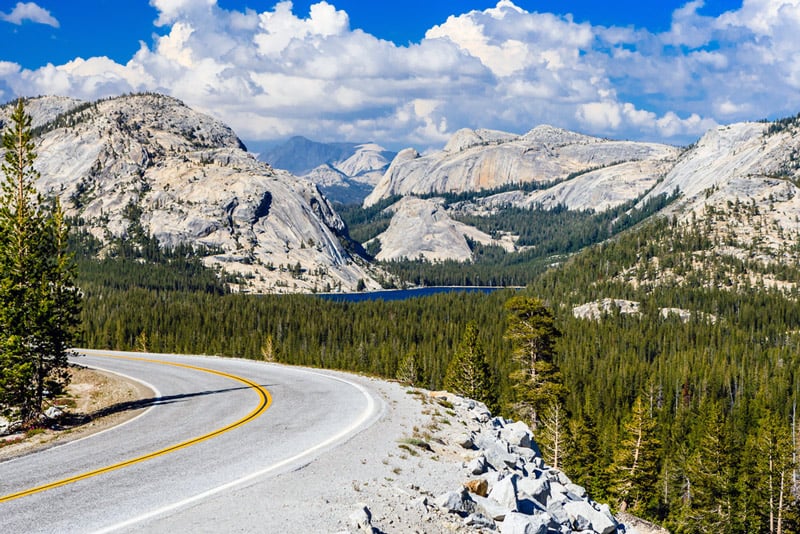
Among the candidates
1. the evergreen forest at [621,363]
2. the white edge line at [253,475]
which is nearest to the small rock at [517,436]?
the white edge line at [253,475]

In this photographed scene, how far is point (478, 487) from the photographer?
1608cm

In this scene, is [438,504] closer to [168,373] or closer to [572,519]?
[572,519]

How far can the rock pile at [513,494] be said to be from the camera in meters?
14.0

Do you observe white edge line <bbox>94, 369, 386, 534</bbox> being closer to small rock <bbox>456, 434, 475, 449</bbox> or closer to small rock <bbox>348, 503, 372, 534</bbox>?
small rock <bbox>348, 503, 372, 534</bbox>

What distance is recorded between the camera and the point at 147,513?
12.3 metres

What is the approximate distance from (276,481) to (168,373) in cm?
2609

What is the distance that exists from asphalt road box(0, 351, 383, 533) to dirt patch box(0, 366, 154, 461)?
861 mm

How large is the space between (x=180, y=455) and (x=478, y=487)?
8.65 metres

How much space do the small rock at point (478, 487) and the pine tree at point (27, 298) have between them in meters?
19.0

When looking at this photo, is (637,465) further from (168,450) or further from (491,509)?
(168,450)

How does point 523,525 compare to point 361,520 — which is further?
point 523,525

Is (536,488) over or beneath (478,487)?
beneath

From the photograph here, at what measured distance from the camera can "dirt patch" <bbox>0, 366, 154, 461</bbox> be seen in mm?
19703

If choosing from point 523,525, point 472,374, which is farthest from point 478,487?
point 472,374
